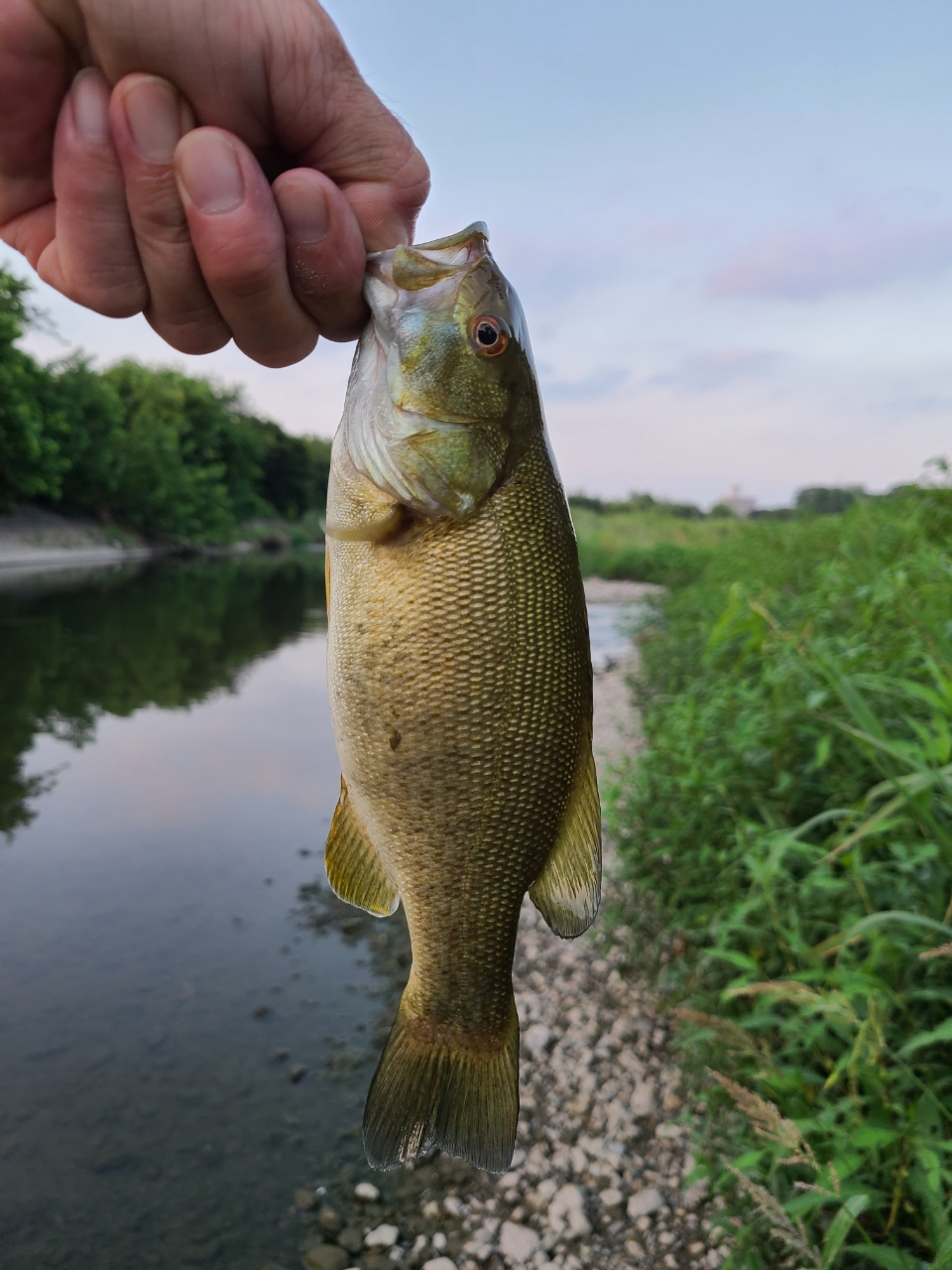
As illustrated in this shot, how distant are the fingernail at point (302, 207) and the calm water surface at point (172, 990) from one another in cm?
469

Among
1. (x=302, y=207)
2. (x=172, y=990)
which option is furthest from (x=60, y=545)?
(x=302, y=207)

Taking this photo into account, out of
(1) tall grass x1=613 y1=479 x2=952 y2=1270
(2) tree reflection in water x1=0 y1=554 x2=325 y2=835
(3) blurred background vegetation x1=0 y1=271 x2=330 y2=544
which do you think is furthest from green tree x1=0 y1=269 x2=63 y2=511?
(1) tall grass x1=613 y1=479 x2=952 y2=1270

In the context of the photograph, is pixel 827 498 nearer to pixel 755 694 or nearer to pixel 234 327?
pixel 755 694

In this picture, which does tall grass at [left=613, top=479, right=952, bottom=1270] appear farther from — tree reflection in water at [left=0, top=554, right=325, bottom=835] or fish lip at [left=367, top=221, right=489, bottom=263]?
tree reflection in water at [left=0, top=554, right=325, bottom=835]

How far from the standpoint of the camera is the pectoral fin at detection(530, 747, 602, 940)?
1.65m

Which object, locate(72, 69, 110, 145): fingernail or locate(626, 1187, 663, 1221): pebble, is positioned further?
locate(626, 1187, 663, 1221): pebble

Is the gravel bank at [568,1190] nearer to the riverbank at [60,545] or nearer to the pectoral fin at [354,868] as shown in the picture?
the pectoral fin at [354,868]

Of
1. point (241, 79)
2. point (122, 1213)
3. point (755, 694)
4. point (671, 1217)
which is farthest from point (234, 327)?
point (122, 1213)

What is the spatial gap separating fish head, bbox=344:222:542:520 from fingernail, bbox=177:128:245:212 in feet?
1.17

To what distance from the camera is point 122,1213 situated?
14.2 ft

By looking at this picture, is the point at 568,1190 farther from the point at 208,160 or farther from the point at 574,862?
the point at 208,160

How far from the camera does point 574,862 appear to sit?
66.7 inches

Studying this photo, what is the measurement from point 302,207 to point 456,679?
102 cm

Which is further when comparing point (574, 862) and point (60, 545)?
point (60, 545)
